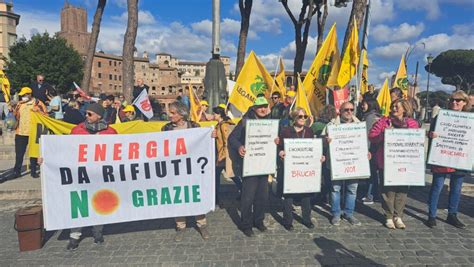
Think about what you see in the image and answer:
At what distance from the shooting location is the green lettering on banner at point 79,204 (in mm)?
4383

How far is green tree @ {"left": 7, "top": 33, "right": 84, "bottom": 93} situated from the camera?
3941 centimetres

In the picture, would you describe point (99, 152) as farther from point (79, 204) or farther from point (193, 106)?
point (193, 106)

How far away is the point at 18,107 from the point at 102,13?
11.7 m

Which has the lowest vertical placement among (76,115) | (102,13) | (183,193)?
(183,193)

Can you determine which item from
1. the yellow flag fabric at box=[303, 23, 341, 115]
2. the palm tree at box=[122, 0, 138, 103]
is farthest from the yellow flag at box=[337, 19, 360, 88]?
the palm tree at box=[122, 0, 138, 103]

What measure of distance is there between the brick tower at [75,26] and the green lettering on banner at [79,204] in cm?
10275

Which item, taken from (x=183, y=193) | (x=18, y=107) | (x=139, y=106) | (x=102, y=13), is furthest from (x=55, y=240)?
(x=102, y=13)

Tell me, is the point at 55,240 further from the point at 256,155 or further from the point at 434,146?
the point at 434,146

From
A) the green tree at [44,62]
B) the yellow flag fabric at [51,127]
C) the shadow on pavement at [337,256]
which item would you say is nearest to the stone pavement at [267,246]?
the shadow on pavement at [337,256]

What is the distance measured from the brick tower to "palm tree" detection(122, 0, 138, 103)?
9275cm

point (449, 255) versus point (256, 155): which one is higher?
point (256, 155)

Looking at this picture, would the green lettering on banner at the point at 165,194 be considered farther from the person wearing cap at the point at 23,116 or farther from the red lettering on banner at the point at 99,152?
the person wearing cap at the point at 23,116

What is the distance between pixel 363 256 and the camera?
4.14 metres

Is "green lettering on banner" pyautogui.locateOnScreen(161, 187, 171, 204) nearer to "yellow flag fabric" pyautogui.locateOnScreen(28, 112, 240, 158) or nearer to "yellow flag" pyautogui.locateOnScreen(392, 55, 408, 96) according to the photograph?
"yellow flag fabric" pyautogui.locateOnScreen(28, 112, 240, 158)
